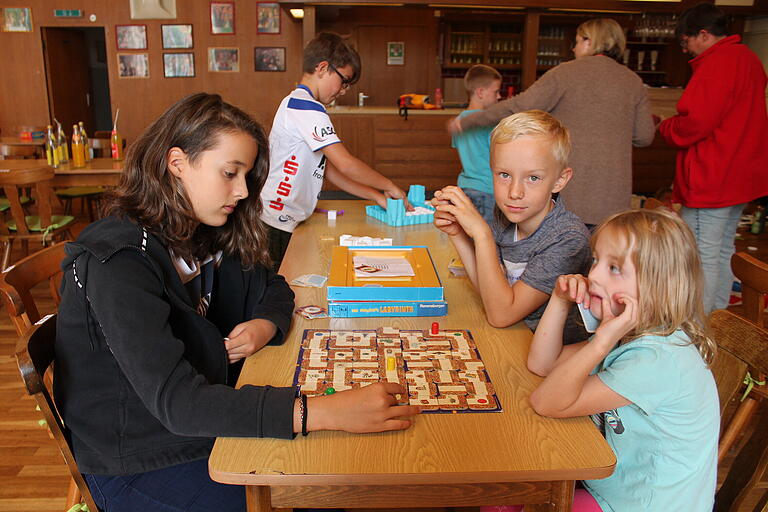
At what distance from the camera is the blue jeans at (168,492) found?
1.15 m

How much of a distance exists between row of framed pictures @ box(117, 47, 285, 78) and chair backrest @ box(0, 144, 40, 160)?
Answer: 10.9 ft

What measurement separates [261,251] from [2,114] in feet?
28.9

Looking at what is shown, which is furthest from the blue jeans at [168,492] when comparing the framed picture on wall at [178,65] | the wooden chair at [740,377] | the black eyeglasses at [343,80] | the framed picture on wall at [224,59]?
the framed picture on wall at [178,65]

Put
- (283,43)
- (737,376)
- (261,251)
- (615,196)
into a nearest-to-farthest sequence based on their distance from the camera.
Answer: (737,376) < (261,251) < (615,196) < (283,43)

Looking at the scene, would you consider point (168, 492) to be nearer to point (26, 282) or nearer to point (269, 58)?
point (26, 282)

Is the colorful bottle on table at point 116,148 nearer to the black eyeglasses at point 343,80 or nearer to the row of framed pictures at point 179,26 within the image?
the black eyeglasses at point 343,80

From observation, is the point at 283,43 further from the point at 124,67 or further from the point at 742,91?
the point at 742,91

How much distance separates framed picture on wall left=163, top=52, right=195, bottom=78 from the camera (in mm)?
8445

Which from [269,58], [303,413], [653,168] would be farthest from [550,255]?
[269,58]

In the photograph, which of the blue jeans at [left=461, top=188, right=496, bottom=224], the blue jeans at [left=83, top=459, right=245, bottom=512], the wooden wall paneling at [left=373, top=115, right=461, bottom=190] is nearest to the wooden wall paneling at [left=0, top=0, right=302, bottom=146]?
the wooden wall paneling at [left=373, top=115, right=461, bottom=190]

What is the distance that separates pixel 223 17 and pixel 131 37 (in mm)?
1275

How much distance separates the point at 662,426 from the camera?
43.1 inches

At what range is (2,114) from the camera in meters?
8.55

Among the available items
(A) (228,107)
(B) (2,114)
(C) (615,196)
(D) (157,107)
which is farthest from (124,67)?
(A) (228,107)
